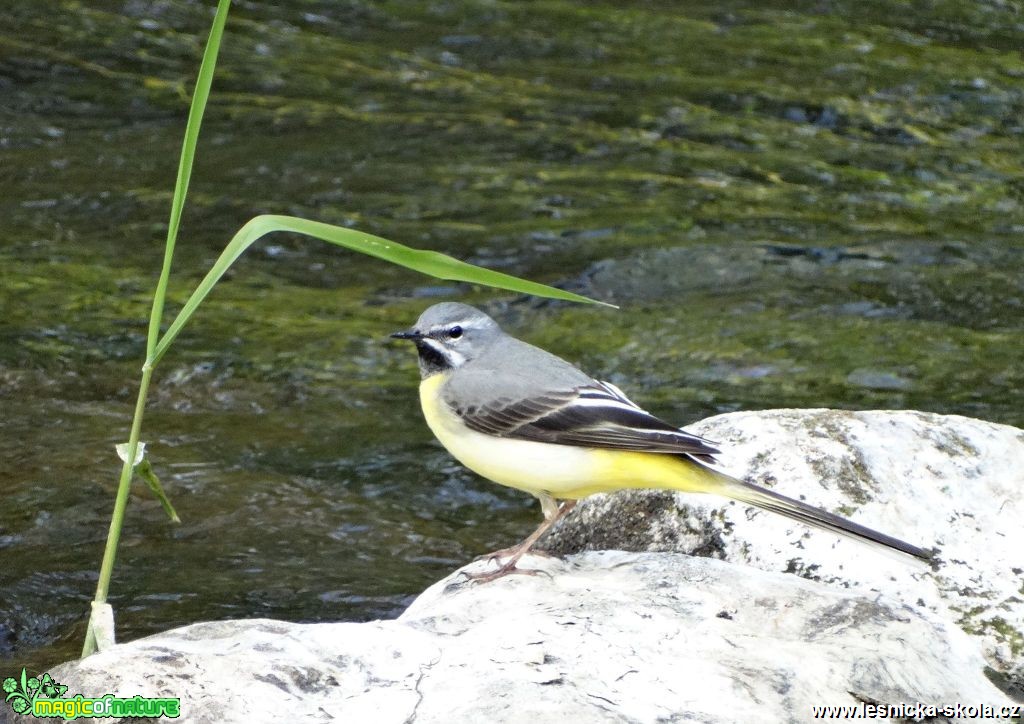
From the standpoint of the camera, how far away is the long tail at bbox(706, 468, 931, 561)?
507 cm

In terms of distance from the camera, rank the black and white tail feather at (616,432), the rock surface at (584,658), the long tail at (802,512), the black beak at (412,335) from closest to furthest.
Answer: the rock surface at (584,658) → the long tail at (802,512) → the black and white tail feather at (616,432) → the black beak at (412,335)

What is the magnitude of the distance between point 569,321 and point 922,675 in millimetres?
6200

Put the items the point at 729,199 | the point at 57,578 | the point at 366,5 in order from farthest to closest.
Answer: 1. the point at 366,5
2. the point at 729,199
3. the point at 57,578

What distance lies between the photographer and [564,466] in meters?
5.62

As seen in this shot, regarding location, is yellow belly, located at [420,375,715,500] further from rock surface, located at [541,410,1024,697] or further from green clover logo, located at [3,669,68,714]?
green clover logo, located at [3,669,68,714]

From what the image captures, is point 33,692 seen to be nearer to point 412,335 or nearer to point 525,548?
point 525,548

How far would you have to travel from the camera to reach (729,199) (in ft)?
40.0

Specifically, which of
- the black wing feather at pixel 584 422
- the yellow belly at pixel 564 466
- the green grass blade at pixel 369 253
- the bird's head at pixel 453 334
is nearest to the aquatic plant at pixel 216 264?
the green grass blade at pixel 369 253

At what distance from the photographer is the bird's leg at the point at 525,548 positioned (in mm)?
5523

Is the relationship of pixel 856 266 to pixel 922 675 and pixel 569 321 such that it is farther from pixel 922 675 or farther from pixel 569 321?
pixel 922 675

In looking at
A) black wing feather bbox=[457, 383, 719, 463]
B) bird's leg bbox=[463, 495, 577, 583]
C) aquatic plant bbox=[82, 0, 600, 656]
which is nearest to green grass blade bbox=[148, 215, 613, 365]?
aquatic plant bbox=[82, 0, 600, 656]

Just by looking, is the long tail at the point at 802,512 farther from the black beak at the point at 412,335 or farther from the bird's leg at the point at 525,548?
the black beak at the point at 412,335

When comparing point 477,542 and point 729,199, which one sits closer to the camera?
point 477,542

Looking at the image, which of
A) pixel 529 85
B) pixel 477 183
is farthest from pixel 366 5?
pixel 477 183
